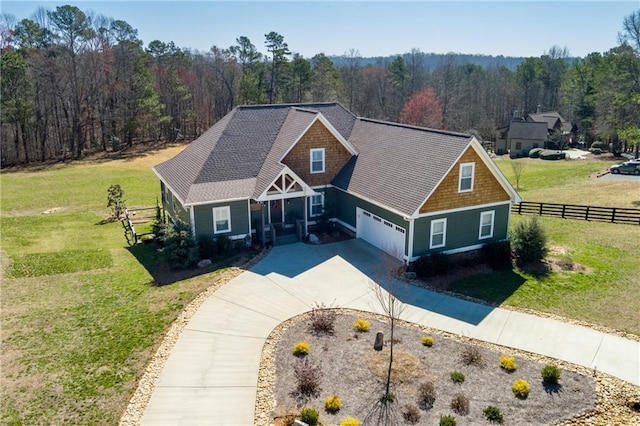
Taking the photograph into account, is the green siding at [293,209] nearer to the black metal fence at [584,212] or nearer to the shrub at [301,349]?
the shrub at [301,349]

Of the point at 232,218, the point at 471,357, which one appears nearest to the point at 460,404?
the point at 471,357

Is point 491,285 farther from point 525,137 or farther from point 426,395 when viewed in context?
point 525,137

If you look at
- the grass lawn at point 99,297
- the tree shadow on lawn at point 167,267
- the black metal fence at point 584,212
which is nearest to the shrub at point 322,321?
the grass lawn at point 99,297

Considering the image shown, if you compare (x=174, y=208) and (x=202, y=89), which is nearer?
(x=174, y=208)

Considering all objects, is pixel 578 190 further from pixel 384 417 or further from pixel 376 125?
pixel 384 417

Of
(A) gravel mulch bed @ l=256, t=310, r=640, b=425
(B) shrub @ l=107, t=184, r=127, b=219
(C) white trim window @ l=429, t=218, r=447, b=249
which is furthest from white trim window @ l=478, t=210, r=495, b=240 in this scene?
(B) shrub @ l=107, t=184, r=127, b=219

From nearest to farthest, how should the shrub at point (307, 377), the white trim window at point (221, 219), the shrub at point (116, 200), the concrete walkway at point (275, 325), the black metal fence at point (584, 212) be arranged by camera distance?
the concrete walkway at point (275, 325) < the shrub at point (307, 377) < the white trim window at point (221, 219) < the black metal fence at point (584, 212) < the shrub at point (116, 200)
